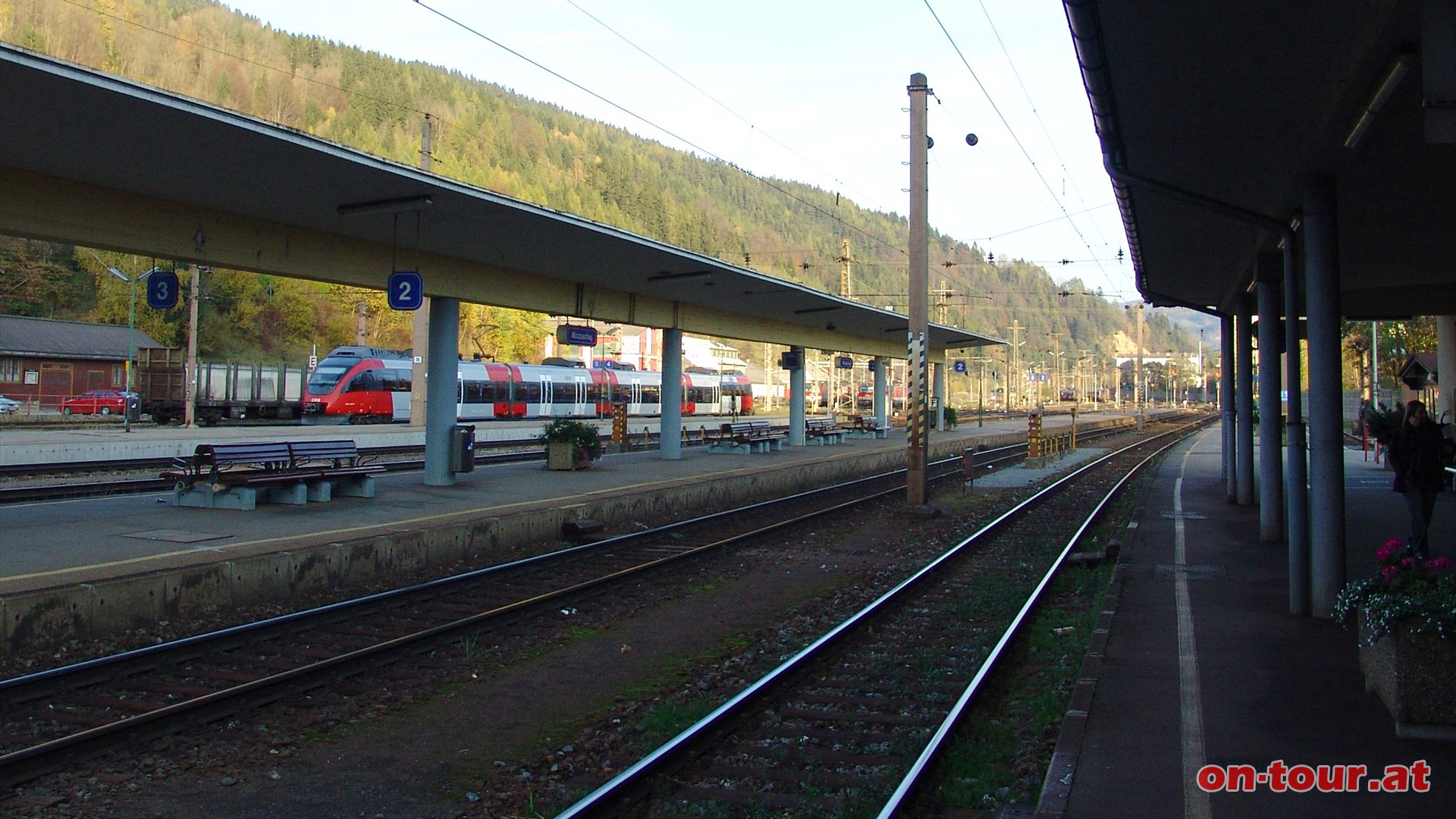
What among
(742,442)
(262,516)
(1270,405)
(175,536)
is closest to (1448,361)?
(1270,405)

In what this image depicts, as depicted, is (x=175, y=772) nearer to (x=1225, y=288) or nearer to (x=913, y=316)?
(x=913, y=316)

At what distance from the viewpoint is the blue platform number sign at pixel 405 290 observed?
1490 cm

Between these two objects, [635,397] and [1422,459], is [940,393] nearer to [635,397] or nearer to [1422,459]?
[635,397]

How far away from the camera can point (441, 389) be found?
1823 cm

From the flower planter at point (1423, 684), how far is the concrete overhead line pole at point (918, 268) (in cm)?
1269

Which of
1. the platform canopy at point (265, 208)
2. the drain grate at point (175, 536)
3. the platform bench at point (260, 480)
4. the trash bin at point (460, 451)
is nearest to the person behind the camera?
the platform canopy at point (265, 208)

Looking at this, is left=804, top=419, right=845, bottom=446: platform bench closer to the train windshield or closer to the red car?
the train windshield

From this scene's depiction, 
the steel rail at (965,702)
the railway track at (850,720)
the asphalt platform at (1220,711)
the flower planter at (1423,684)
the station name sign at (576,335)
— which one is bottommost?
the railway track at (850,720)

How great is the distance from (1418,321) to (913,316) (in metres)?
37.2

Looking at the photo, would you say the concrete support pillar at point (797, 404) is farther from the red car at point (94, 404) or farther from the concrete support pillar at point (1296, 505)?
the red car at point (94, 404)

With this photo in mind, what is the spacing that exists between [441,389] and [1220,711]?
14745 millimetres

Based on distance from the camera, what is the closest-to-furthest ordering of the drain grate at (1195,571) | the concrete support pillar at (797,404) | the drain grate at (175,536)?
the drain grate at (1195,571), the drain grate at (175,536), the concrete support pillar at (797,404)

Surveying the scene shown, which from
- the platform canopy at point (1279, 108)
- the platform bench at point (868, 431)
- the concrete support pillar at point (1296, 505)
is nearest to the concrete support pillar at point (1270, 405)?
the platform canopy at point (1279, 108)

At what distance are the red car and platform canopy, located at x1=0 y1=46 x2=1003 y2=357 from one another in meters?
33.6
